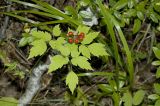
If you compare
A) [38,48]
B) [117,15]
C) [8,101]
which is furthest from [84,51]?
[8,101]

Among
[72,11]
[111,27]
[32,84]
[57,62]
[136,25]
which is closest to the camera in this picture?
[57,62]

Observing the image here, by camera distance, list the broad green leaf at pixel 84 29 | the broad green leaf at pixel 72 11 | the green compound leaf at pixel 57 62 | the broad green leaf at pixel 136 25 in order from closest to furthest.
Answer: the green compound leaf at pixel 57 62
the broad green leaf at pixel 84 29
the broad green leaf at pixel 72 11
the broad green leaf at pixel 136 25

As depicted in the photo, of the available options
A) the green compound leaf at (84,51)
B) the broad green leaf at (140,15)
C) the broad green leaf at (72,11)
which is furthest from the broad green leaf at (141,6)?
the green compound leaf at (84,51)

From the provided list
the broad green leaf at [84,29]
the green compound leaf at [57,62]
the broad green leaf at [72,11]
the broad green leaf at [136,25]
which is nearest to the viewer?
the green compound leaf at [57,62]

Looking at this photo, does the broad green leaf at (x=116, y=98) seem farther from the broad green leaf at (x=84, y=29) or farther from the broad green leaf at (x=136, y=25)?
the broad green leaf at (x=84, y=29)

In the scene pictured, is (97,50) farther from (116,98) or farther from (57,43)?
(116,98)

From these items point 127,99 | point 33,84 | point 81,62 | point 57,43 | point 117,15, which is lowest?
point 127,99

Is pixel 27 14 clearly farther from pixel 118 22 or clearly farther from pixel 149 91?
pixel 149 91

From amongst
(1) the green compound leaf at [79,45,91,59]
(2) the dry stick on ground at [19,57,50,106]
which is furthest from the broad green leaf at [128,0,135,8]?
(2) the dry stick on ground at [19,57,50,106]

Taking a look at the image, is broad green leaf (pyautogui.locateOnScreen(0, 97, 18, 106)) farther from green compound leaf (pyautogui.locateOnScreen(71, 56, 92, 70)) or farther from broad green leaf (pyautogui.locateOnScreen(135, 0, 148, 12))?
broad green leaf (pyautogui.locateOnScreen(135, 0, 148, 12))
